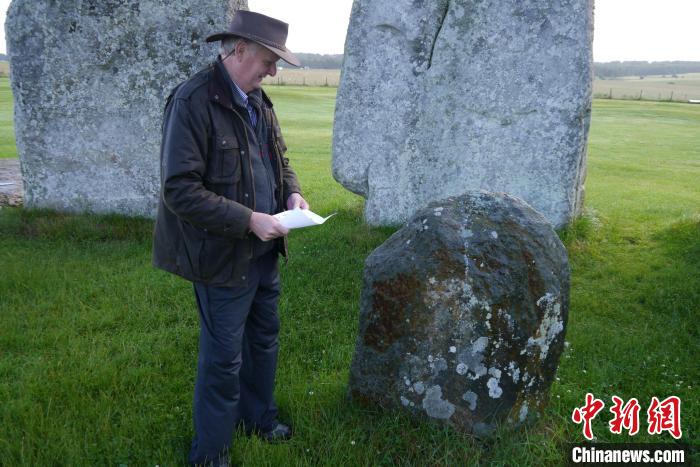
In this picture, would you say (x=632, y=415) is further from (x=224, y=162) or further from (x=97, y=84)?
(x=97, y=84)

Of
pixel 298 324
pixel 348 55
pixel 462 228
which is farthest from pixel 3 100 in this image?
pixel 462 228

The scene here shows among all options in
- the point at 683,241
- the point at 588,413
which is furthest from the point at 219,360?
the point at 683,241

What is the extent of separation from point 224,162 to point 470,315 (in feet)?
5.67

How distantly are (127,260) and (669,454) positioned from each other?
5.87 m

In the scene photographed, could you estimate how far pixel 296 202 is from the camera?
3959mm

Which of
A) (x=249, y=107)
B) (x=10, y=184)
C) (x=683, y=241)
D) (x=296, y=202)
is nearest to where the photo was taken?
(x=249, y=107)

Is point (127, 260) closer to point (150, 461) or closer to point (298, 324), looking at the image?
point (298, 324)

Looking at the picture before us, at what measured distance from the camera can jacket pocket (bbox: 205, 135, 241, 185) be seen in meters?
3.34

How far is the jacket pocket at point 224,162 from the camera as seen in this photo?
334 centimetres

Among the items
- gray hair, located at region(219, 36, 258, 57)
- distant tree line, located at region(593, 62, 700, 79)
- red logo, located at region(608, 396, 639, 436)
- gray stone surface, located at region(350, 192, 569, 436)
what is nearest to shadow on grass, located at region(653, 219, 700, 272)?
red logo, located at region(608, 396, 639, 436)

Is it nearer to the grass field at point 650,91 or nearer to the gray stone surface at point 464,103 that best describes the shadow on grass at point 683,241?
the gray stone surface at point 464,103

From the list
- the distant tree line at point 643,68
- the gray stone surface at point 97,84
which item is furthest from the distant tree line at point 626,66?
the gray stone surface at point 97,84

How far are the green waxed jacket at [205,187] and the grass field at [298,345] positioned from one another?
1216 mm

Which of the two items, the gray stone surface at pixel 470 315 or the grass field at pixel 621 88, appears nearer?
the gray stone surface at pixel 470 315
